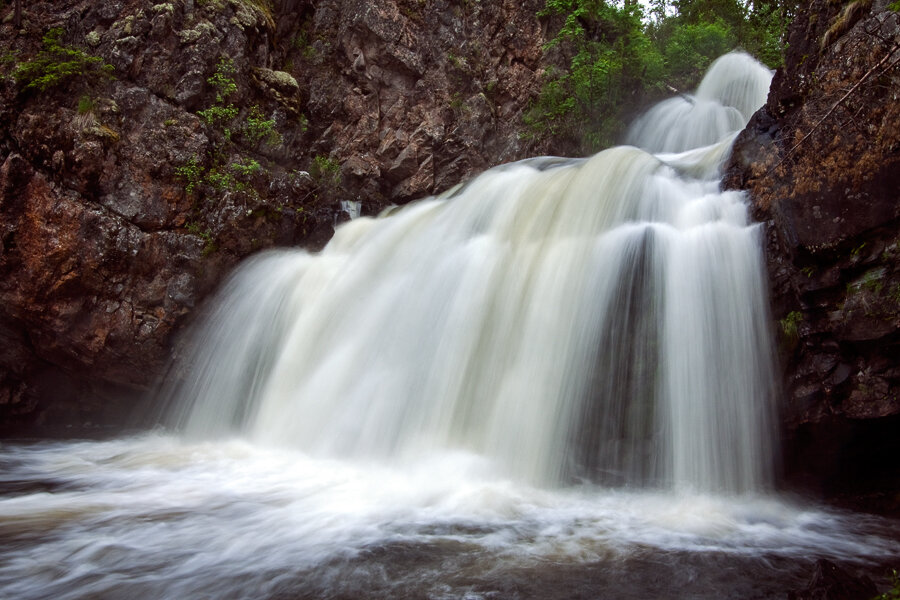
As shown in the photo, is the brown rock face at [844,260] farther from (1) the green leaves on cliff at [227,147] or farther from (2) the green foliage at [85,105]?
(2) the green foliage at [85,105]

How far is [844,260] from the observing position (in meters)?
4.98

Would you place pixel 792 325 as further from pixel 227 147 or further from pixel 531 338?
pixel 227 147

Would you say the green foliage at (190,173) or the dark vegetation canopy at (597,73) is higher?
the dark vegetation canopy at (597,73)

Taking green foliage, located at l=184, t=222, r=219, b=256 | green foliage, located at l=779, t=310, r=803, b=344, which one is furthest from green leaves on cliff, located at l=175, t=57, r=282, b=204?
green foliage, located at l=779, t=310, r=803, b=344

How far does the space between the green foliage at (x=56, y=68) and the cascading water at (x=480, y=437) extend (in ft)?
12.5

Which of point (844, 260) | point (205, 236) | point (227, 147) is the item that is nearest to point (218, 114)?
point (227, 147)

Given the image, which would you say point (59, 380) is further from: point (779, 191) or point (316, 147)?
point (779, 191)

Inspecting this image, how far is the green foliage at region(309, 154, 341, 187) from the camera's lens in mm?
11383

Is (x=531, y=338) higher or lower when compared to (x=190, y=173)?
lower

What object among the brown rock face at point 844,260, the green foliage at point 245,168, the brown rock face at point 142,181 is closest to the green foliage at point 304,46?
the brown rock face at point 142,181

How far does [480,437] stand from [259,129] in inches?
287

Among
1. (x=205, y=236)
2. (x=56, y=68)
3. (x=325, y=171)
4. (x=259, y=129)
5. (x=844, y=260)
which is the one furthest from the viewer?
(x=325, y=171)

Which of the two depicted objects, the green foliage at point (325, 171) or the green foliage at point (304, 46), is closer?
the green foliage at point (325, 171)

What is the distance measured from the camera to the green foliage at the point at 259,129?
10.2m
